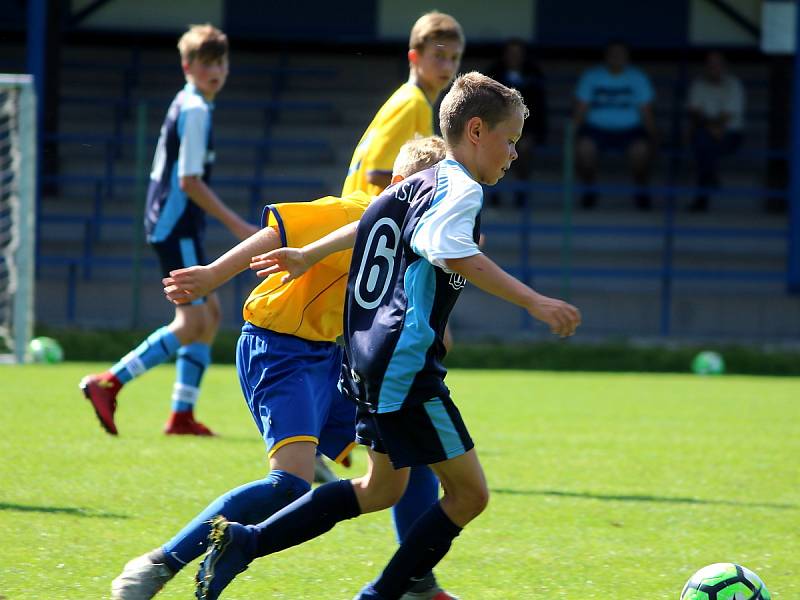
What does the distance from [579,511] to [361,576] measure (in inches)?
58.9

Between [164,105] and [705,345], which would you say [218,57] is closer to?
[705,345]

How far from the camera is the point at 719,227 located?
52.5 ft

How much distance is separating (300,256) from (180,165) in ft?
11.0

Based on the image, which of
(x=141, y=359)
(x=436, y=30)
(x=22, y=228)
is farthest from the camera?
(x=22, y=228)

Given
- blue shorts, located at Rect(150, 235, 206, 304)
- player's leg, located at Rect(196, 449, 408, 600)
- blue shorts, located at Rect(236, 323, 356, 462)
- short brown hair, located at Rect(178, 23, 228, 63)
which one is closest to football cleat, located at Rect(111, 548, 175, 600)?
player's leg, located at Rect(196, 449, 408, 600)

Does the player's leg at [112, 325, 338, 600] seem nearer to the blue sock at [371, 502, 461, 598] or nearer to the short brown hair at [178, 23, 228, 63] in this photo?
the blue sock at [371, 502, 461, 598]

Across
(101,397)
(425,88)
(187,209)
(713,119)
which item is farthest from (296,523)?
(713,119)

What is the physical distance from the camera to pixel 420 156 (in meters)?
4.07

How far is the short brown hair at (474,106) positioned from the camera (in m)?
3.74

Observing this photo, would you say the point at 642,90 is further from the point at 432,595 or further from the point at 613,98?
the point at 432,595

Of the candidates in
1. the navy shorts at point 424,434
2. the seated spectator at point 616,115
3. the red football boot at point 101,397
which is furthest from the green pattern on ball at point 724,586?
the seated spectator at point 616,115

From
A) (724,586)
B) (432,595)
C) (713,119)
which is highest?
(713,119)

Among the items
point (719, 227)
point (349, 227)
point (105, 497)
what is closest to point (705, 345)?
point (719, 227)

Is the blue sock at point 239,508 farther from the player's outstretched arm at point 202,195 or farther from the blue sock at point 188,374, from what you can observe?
the blue sock at point 188,374
